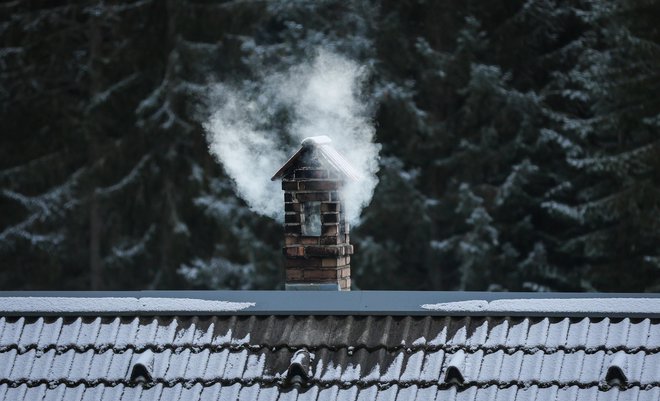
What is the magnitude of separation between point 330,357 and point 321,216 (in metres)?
1.96

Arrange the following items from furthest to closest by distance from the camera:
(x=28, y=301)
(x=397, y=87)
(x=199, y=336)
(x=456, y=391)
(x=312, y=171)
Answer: (x=397, y=87), (x=312, y=171), (x=28, y=301), (x=199, y=336), (x=456, y=391)

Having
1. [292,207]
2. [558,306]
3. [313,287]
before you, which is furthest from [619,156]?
[558,306]

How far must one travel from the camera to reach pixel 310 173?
10203mm

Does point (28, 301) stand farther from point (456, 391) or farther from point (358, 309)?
point (456, 391)

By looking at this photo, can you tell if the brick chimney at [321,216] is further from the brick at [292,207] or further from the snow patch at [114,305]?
the snow patch at [114,305]

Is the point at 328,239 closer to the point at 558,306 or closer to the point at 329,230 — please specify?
the point at 329,230

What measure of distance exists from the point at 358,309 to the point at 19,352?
2.36 meters

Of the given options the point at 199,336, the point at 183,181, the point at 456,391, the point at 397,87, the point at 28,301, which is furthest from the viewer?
the point at 183,181

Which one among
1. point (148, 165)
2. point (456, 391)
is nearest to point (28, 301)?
point (456, 391)

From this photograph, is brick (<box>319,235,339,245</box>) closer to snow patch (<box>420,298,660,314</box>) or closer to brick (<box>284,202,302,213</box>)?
brick (<box>284,202,302,213</box>)

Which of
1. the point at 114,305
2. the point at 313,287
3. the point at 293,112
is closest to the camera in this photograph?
the point at 114,305

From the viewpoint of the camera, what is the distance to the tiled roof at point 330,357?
8008mm

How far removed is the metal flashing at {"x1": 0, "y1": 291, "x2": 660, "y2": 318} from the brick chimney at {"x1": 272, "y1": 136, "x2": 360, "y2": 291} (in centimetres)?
102

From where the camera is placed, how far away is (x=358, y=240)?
27906 mm
